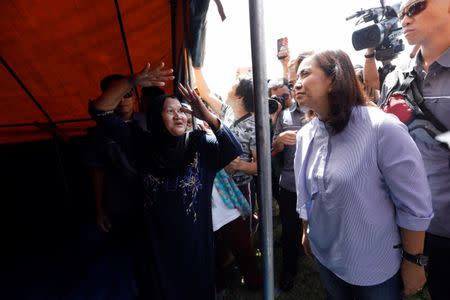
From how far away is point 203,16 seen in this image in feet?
5.67

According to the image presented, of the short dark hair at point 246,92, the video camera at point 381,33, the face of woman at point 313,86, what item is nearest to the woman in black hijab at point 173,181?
the face of woman at point 313,86

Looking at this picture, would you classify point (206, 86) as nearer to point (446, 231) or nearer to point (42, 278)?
point (446, 231)

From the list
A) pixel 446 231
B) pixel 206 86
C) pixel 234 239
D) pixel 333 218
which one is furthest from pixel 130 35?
pixel 446 231

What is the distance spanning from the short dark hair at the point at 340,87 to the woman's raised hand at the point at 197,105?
24.6 inches

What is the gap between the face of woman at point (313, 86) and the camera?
1237 mm

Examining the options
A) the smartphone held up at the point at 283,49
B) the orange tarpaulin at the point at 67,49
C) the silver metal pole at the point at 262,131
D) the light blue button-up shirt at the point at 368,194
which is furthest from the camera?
the smartphone held up at the point at 283,49

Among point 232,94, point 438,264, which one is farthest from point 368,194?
point 232,94

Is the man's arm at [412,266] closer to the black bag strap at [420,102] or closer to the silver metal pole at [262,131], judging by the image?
the black bag strap at [420,102]

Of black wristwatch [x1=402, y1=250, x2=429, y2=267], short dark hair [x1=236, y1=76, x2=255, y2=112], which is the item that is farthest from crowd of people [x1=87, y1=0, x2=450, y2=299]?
short dark hair [x1=236, y1=76, x2=255, y2=112]

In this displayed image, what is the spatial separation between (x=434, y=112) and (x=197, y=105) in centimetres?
120

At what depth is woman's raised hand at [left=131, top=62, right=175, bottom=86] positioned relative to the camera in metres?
1.54

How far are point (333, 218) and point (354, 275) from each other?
0.94 feet

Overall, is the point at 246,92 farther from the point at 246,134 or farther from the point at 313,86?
the point at 313,86

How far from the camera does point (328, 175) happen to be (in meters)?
1.21
